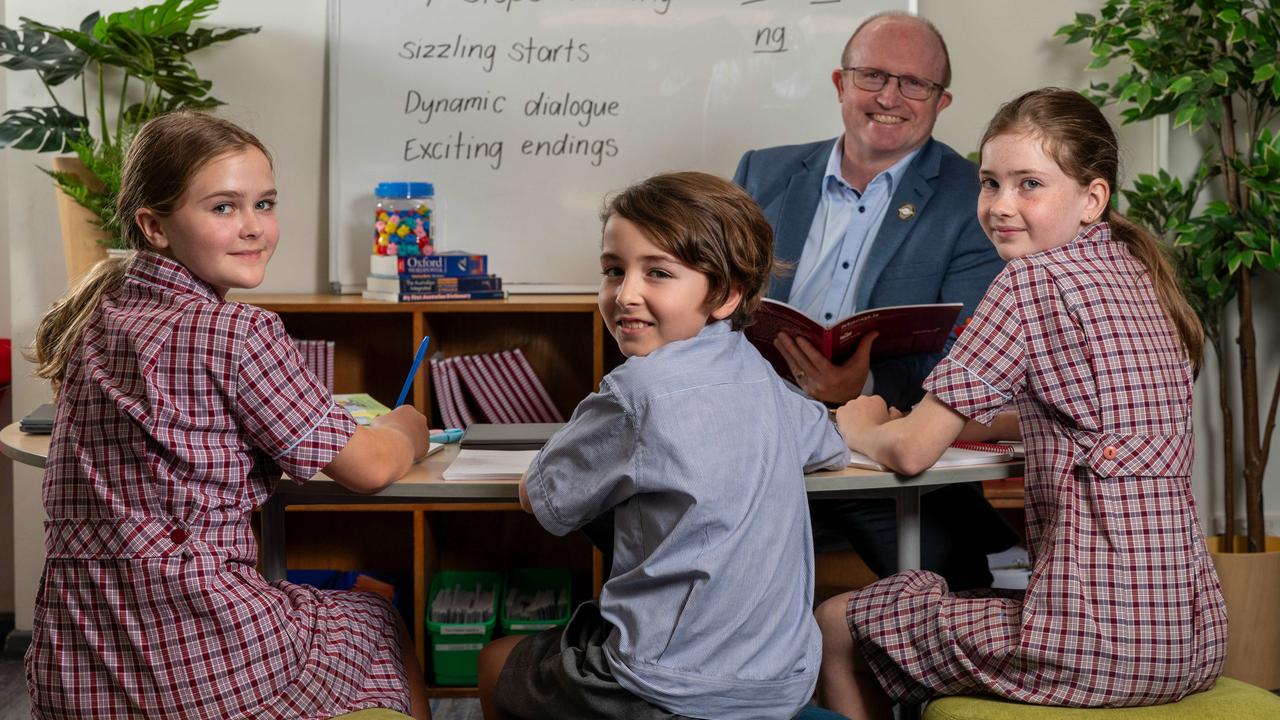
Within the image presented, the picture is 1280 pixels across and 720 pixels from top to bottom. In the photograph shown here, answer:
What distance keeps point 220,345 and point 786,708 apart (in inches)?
31.8

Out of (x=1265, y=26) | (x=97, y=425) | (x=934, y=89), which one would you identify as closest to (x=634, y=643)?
(x=97, y=425)

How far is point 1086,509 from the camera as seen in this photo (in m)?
1.65

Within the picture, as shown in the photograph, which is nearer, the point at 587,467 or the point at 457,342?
the point at 587,467

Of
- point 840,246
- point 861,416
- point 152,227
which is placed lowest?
point 861,416

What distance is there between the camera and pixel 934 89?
9.02ft

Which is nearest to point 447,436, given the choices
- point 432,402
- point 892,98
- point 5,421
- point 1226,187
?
point 432,402

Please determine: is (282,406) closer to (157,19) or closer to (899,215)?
(899,215)

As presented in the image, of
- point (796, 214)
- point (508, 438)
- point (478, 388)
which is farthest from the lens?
point (478, 388)

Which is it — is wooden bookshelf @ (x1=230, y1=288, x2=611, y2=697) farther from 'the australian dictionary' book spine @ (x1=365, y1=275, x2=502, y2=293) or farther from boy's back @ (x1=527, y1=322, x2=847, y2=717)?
boy's back @ (x1=527, y1=322, x2=847, y2=717)

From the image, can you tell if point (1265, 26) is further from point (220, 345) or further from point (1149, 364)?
point (220, 345)

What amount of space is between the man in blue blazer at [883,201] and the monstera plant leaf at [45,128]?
1602 millimetres

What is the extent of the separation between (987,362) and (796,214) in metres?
1.17

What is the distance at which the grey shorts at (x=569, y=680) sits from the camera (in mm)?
1436

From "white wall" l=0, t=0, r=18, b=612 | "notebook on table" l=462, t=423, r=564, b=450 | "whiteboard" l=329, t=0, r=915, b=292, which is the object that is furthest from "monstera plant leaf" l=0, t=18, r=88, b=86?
"notebook on table" l=462, t=423, r=564, b=450
